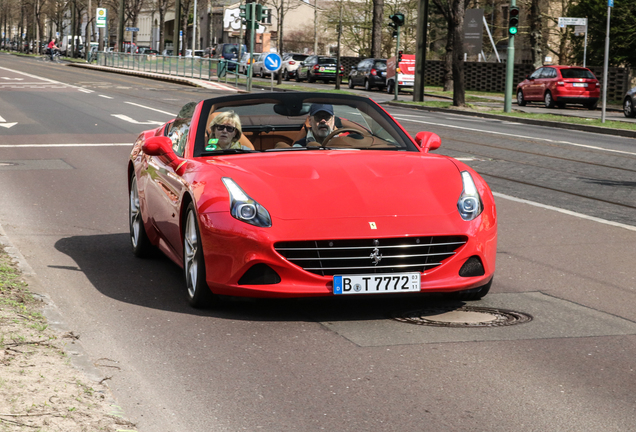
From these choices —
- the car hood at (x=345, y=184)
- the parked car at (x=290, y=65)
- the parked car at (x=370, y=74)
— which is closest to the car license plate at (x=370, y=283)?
the car hood at (x=345, y=184)

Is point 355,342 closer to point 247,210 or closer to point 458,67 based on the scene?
point 247,210

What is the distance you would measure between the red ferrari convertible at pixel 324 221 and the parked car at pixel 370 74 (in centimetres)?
4304

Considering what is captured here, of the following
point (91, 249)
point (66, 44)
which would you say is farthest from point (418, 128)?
point (66, 44)

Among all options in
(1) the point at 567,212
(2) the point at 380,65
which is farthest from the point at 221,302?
(2) the point at 380,65

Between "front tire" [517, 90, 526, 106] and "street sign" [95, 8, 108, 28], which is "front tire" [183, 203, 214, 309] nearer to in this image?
"front tire" [517, 90, 526, 106]

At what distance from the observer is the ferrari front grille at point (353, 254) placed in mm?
5629

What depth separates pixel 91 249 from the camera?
8227mm

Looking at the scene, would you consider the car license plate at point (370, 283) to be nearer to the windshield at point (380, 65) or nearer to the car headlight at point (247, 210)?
the car headlight at point (247, 210)

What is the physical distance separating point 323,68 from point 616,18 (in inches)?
735

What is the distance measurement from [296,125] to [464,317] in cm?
205

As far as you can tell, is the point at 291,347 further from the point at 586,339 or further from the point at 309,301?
the point at 586,339

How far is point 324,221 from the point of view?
5.65 metres

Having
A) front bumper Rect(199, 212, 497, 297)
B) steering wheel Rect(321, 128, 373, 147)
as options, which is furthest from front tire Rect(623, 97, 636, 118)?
front bumper Rect(199, 212, 497, 297)

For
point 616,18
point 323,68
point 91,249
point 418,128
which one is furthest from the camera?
point 323,68
